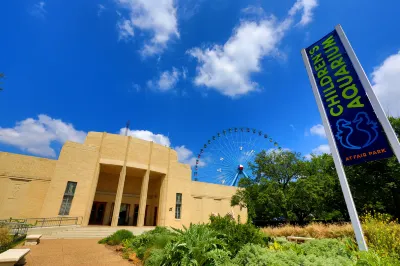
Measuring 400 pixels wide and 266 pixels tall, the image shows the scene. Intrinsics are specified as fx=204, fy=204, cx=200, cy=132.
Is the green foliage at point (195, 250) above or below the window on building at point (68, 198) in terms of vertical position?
below

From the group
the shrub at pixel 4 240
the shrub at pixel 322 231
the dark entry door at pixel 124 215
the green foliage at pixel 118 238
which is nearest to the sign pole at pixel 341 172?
the shrub at pixel 322 231

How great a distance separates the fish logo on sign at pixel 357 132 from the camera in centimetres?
595

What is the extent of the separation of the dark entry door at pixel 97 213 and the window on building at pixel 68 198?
6.07 meters

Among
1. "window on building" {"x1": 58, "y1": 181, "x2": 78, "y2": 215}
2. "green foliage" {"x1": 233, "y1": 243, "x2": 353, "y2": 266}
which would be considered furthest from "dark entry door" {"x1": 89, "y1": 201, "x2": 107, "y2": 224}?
"green foliage" {"x1": 233, "y1": 243, "x2": 353, "y2": 266}

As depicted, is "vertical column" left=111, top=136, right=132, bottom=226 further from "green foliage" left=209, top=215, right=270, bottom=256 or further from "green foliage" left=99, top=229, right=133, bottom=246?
"green foliage" left=209, top=215, right=270, bottom=256

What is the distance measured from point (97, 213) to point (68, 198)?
6.80 m

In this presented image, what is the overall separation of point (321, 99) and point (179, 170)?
21.2 m

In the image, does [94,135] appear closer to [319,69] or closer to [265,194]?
[265,194]

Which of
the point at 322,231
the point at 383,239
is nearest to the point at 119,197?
the point at 322,231

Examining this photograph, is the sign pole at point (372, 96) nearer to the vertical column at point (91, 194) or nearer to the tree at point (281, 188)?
the tree at point (281, 188)

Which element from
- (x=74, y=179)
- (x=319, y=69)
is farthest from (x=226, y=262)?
(x=74, y=179)

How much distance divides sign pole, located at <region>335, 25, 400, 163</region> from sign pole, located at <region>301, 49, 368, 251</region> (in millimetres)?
1354

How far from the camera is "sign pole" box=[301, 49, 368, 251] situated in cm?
569

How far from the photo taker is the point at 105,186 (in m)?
25.1
